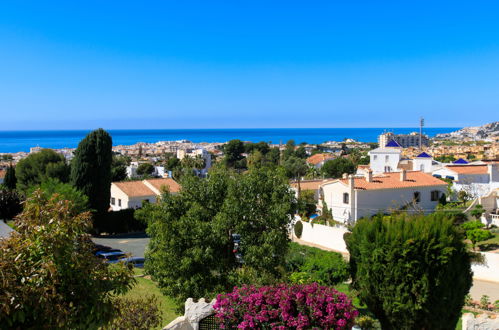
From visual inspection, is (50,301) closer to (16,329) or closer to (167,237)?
(16,329)

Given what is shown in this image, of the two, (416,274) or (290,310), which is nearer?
(290,310)

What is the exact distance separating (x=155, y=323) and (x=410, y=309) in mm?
6376

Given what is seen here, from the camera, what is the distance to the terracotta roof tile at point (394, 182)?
37188 mm

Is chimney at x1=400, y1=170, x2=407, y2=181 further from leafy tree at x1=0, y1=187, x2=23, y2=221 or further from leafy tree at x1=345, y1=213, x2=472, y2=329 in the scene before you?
leafy tree at x1=0, y1=187, x2=23, y2=221

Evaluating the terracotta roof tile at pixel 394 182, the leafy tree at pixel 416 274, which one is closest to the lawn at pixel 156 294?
the leafy tree at pixel 416 274

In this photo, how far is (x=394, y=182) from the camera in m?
38.6

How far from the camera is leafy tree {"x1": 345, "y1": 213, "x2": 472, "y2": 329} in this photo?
1109cm

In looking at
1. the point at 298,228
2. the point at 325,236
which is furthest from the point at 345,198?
the point at 325,236

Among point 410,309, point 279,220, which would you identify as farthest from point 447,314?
point 279,220

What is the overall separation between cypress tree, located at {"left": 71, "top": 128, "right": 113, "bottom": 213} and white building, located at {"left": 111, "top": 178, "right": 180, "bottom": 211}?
4.15 m

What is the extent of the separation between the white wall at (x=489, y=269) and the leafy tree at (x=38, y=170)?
42.3m

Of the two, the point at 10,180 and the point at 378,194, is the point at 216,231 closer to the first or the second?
the point at 378,194

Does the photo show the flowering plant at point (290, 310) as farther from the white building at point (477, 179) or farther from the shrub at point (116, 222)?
the white building at point (477, 179)

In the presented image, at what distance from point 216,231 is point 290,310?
5.44 m
